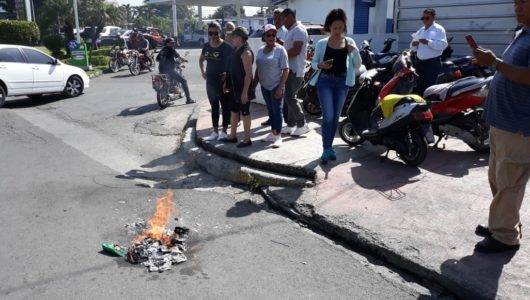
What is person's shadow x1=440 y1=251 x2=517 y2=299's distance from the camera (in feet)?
10.8

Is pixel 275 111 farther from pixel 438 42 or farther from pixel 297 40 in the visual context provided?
Answer: pixel 438 42

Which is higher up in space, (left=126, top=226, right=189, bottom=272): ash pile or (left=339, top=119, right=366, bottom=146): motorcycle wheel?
(left=339, top=119, right=366, bottom=146): motorcycle wheel

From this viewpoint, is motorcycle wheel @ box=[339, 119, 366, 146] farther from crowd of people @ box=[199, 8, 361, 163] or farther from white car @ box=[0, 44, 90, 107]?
white car @ box=[0, 44, 90, 107]

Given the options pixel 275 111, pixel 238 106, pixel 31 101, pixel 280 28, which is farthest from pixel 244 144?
pixel 31 101

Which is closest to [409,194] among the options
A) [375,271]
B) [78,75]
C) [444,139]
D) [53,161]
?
[375,271]

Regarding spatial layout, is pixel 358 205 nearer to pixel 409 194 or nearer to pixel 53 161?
pixel 409 194

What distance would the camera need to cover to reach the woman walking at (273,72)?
6.59 meters

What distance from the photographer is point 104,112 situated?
11203 mm

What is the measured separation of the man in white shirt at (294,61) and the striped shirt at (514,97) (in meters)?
3.99

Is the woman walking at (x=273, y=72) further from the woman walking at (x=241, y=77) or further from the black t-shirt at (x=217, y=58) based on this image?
the black t-shirt at (x=217, y=58)

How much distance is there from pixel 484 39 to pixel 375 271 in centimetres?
911

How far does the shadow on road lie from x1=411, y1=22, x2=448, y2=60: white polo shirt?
994cm

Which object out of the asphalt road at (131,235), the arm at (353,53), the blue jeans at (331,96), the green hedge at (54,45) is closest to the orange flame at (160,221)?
the asphalt road at (131,235)

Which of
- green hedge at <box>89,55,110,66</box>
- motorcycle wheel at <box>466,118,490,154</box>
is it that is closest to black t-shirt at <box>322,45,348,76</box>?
motorcycle wheel at <box>466,118,490,154</box>
